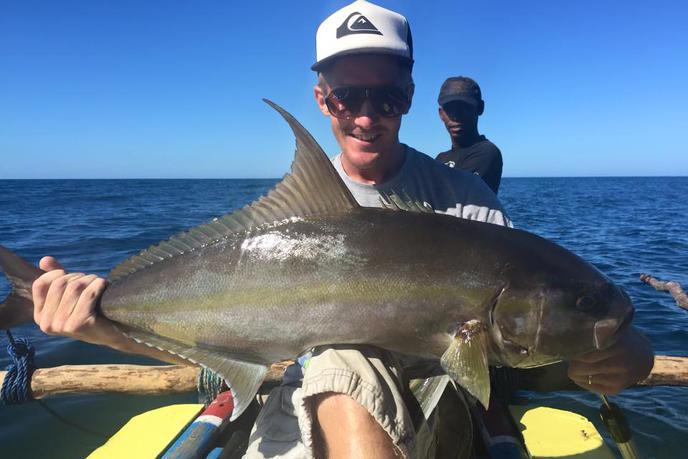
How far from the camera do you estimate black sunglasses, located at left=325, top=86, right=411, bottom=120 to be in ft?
9.62

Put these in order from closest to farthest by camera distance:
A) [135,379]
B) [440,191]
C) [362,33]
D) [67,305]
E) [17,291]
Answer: [67,305] → [17,291] → [362,33] → [440,191] → [135,379]

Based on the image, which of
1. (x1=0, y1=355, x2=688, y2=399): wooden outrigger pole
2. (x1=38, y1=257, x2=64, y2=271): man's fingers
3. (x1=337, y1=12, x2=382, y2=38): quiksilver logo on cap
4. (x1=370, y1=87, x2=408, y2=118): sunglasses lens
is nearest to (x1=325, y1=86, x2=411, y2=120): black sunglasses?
(x1=370, y1=87, x2=408, y2=118): sunglasses lens

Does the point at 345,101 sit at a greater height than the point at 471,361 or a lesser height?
greater

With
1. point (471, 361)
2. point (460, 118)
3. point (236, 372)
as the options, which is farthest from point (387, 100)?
point (460, 118)

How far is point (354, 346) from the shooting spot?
2.05m

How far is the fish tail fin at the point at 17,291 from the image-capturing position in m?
2.48

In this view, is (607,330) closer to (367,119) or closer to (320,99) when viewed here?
(367,119)

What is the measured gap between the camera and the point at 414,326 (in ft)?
6.61

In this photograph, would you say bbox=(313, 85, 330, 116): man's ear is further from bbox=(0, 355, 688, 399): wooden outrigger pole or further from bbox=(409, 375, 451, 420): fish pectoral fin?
bbox=(0, 355, 688, 399): wooden outrigger pole

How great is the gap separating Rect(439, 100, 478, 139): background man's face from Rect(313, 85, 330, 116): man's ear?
2535 mm

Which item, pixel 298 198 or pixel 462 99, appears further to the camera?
pixel 462 99

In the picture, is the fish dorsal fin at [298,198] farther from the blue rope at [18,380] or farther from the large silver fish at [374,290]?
the blue rope at [18,380]

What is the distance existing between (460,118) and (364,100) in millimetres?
2866

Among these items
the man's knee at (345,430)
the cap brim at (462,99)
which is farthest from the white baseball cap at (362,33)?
the cap brim at (462,99)
